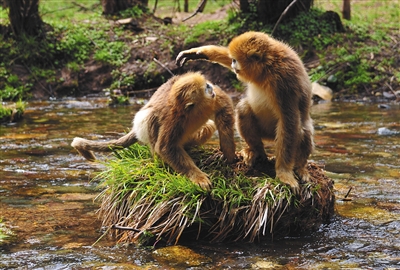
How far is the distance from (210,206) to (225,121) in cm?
82

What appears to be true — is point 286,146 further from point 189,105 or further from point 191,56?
point 191,56

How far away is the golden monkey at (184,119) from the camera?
4652 mm

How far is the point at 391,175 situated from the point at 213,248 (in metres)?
2.99

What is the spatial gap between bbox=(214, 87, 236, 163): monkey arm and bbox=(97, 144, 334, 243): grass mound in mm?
206

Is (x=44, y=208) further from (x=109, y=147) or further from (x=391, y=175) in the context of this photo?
(x=391, y=175)

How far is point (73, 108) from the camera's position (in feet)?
38.6

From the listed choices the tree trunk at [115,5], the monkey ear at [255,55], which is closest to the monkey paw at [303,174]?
the monkey ear at [255,55]

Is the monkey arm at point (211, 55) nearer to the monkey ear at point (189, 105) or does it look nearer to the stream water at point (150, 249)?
the monkey ear at point (189, 105)

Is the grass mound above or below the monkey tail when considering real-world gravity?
below

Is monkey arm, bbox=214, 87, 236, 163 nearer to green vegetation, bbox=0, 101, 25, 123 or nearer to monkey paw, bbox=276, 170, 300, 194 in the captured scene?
monkey paw, bbox=276, 170, 300, 194

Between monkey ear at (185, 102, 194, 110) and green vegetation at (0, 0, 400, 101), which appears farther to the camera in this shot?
green vegetation at (0, 0, 400, 101)

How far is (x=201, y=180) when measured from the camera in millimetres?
4508

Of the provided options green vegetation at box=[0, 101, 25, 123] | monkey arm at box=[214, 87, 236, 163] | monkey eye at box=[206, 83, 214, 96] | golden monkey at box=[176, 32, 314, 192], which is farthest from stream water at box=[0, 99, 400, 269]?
monkey eye at box=[206, 83, 214, 96]

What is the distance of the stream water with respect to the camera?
4.06 meters
